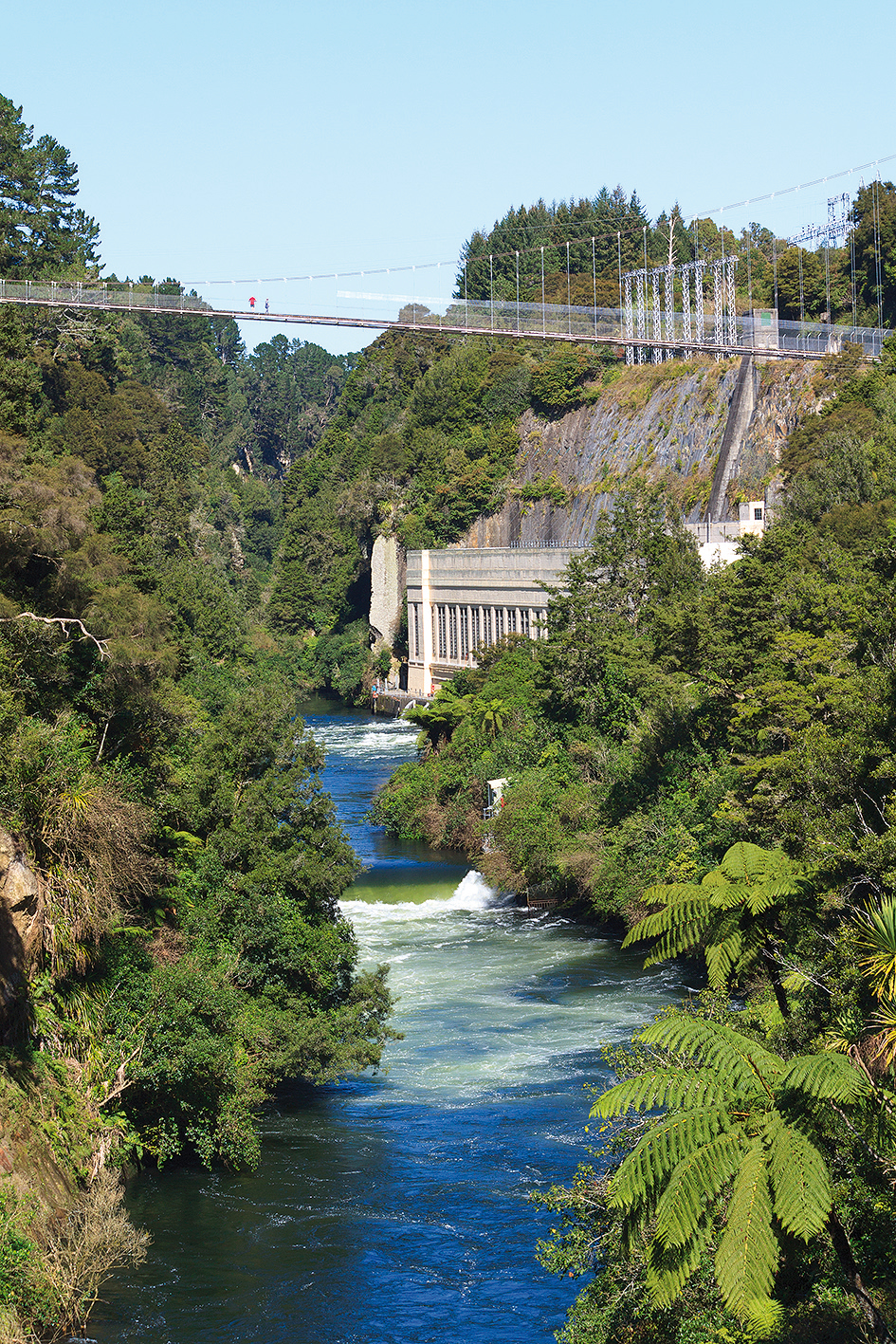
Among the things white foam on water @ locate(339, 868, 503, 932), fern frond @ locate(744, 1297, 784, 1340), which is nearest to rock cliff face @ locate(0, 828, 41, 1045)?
fern frond @ locate(744, 1297, 784, 1340)

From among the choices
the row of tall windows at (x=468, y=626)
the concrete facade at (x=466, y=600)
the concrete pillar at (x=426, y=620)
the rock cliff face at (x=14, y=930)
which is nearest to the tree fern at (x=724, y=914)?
the rock cliff face at (x=14, y=930)

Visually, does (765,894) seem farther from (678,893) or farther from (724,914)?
(678,893)

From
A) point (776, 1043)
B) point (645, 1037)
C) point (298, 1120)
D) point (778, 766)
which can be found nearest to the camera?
point (645, 1037)

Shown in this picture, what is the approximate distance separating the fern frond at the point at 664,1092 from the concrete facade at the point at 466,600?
4796 centimetres

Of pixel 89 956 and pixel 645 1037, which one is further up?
pixel 645 1037

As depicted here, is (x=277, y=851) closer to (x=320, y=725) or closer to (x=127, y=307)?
(x=127, y=307)

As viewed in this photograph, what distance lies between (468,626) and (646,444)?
41.6 feet

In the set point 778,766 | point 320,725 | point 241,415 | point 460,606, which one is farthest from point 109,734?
point 241,415

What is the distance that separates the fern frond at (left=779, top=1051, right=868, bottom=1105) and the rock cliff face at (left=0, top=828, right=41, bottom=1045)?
11660 mm

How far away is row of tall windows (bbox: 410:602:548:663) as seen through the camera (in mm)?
66188

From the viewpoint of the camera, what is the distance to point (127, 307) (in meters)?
66.9

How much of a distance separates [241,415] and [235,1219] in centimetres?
15932

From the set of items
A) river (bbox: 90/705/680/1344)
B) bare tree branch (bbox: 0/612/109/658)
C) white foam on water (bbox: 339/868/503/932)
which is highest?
bare tree branch (bbox: 0/612/109/658)

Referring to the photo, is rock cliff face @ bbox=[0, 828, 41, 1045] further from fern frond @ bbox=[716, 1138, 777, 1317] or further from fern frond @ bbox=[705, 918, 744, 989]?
fern frond @ bbox=[716, 1138, 777, 1317]
